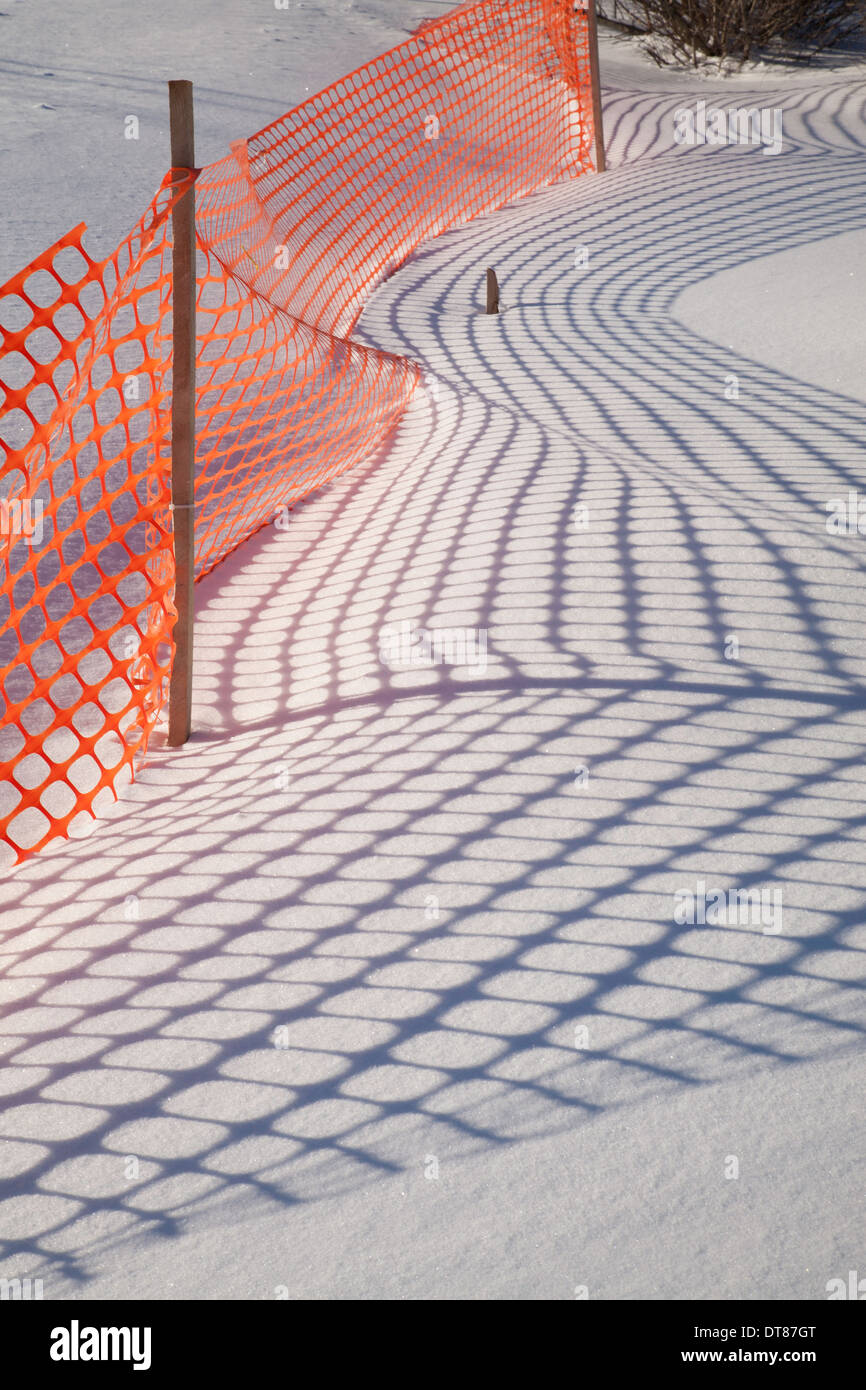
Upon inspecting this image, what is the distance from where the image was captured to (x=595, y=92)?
985cm

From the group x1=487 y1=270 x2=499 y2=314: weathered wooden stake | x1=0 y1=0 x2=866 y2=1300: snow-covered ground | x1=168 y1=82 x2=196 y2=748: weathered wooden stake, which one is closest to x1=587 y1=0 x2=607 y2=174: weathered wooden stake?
x1=487 y1=270 x2=499 y2=314: weathered wooden stake

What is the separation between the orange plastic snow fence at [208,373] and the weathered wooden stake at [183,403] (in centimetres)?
10

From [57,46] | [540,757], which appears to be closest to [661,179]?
[57,46]

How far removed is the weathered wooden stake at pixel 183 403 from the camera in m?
3.14

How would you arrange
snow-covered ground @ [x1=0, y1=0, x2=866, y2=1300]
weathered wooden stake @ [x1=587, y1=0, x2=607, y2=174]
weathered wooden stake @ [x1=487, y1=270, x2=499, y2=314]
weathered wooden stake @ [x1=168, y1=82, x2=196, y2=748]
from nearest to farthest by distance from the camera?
snow-covered ground @ [x1=0, y1=0, x2=866, y2=1300], weathered wooden stake @ [x1=168, y1=82, x2=196, y2=748], weathered wooden stake @ [x1=487, y1=270, x2=499, y2=314], weathered wooden stake @ [x1=587, y1=0, x2=607, y2=174]

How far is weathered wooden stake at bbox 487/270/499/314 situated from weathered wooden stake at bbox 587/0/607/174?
3792 millimetres

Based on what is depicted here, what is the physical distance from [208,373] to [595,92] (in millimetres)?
5918

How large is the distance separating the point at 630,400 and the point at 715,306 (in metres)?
1.83

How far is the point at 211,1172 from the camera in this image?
2092mm

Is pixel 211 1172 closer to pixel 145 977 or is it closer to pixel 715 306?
pixel 145 977

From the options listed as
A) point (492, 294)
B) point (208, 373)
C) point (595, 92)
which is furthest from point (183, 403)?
point (595, 92)

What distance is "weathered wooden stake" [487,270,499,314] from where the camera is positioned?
6.99 meters

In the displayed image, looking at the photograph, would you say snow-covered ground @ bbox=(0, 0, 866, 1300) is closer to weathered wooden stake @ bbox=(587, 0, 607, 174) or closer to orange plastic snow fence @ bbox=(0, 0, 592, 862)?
→ orange plastic snow fence @ bbox=(0, 0, 592, 862)

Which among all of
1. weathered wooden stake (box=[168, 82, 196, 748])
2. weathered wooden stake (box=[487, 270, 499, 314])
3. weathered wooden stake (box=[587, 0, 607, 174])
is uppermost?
weathered wooden stake (box=[587, 0, 607, 174])
